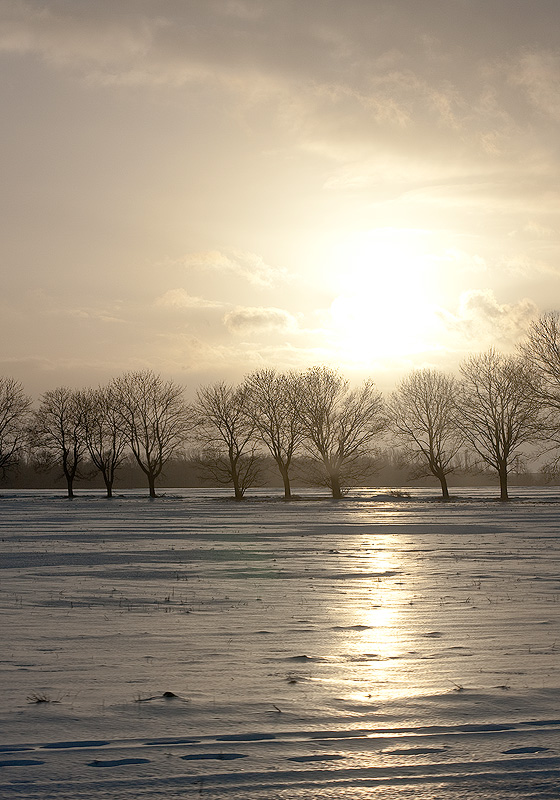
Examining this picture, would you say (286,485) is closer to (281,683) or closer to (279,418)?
(279,418)

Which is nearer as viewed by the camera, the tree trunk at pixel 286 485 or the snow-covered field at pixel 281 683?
the snow-covered field at pixel 281 683

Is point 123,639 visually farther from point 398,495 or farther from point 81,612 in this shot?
point 398,495

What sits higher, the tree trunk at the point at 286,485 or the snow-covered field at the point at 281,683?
the snow-covered field at the point at 281,683

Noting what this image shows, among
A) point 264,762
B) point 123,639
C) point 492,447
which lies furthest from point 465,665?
point 492,447

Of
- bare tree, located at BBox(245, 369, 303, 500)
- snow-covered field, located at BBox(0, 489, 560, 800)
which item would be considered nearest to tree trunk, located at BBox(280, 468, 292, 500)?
bare tree, located at BBox(245, 369, 303, 500)

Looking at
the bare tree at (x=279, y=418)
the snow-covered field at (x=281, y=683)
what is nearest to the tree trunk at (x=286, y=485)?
the bare tree at (x=279, y=418)

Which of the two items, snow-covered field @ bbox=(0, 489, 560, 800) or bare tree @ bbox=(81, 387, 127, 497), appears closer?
snow-covered field @ bbox=(0, 489, 560, 800)

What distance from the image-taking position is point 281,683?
6566 mm

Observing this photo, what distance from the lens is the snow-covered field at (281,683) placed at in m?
4.44

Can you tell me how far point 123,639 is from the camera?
8.45 m

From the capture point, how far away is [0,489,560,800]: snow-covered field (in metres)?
4.44

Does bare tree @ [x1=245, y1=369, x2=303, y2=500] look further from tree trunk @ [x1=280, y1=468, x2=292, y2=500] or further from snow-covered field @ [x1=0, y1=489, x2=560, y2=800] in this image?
snow-covered field @ [x1=0, y1=489, x2=560, y2=800]

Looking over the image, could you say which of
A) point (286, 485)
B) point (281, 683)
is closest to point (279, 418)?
point (286, 485)

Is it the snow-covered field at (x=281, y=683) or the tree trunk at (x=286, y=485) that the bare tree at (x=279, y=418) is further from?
the snow-covered field at (x=281, y=683)
